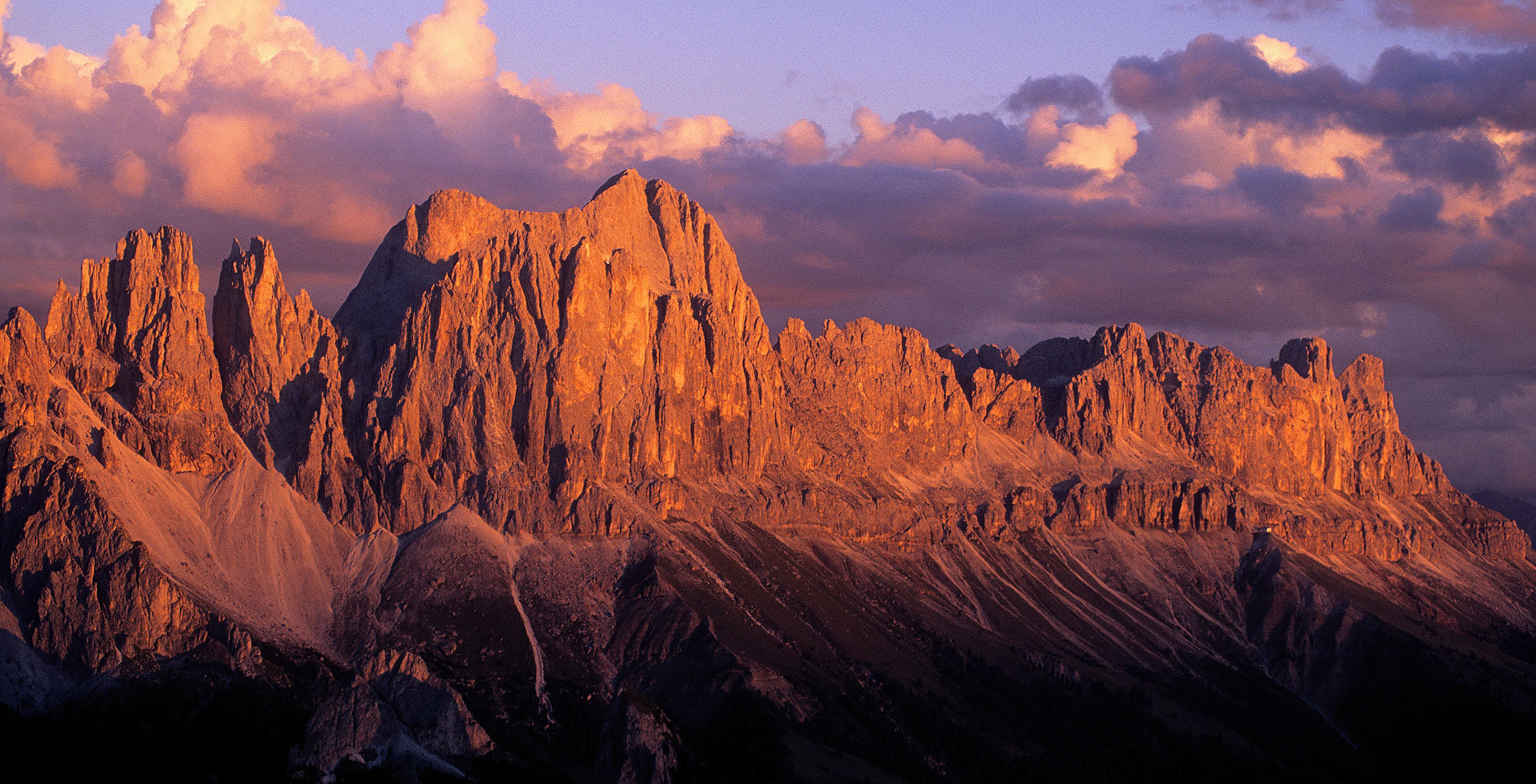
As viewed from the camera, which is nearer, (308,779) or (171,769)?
(308,779)

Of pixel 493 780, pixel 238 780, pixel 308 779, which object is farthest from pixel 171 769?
pixel 493 780

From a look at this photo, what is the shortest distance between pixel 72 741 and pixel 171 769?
15.7 metres

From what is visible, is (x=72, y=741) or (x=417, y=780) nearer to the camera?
(x=417, y=780)

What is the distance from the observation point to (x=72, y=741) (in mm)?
196625

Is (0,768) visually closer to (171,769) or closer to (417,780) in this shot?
(171,769)

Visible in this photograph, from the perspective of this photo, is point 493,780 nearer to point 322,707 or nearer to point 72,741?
point 322,707

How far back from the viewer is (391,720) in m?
191

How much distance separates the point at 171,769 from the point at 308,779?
22195 mm

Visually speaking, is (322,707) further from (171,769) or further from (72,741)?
(72,741)

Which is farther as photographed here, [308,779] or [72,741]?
[72,741]

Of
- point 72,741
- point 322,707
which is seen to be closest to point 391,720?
point 322,707

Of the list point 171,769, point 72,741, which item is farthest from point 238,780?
point 72,741

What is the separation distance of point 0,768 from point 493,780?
5454 cm

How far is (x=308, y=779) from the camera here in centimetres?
17850
